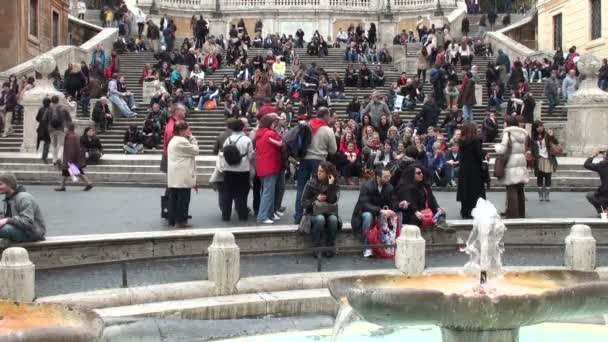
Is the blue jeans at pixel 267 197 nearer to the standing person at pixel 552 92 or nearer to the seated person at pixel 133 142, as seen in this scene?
the seated person at pixel 133 142

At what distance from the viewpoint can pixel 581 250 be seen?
10.8 metres

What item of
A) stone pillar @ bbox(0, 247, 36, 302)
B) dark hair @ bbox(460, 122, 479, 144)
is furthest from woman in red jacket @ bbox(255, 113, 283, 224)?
stone pillar @ bbox(0, 247, 36, 302)

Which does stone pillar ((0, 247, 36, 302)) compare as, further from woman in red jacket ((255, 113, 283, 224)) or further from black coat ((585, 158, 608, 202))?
black coat ((585, 158, 608, 202))

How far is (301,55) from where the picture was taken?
39.0 meters

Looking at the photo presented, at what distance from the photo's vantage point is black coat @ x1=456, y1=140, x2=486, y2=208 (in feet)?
44.1

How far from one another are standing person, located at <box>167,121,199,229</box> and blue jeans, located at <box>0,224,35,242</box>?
2653mm

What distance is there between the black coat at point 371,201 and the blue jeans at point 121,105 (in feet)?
49.5

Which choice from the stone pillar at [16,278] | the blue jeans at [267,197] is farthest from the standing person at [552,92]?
the stone pillar at [16,278]

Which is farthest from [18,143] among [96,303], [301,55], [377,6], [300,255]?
[377,6]

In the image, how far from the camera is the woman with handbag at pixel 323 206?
11414 millimetres

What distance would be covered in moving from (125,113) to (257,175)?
13.2m

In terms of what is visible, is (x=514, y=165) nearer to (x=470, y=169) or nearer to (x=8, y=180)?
(x=470, y=169)

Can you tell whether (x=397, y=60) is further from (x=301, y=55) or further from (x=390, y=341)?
(x=390, y=341)

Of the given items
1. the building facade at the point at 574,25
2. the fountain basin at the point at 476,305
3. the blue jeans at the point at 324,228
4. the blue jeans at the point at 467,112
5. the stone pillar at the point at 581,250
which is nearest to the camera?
the fountain basin at the point at 476,305
